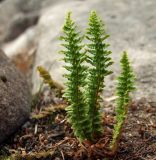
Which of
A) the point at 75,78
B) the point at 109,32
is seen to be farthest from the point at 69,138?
the point at 109,32

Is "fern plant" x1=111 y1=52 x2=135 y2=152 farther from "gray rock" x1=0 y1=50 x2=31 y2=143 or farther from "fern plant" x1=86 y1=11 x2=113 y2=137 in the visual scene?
"gray rock" x1=0 y1=50 x2=31 y2=143

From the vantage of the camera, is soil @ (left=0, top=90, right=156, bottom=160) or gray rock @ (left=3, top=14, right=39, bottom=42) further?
gray rock @ (left=3, top=14, right=39, bottom=42)

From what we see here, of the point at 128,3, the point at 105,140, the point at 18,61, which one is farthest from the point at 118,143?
the point at 128,3

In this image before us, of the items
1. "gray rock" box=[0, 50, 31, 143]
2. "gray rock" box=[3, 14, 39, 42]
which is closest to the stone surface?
"gray rock" box=[3, 14, 39, 42]

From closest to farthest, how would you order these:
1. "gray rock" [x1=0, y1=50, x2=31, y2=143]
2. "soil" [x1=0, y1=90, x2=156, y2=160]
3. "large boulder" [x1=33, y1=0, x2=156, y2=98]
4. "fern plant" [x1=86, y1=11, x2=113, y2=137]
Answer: "fern plant" [x1=86, y1=11, x2=113, y2=137] < "soil" [x1=0, y1=90, x2=156, y2=160] < "gray rock" [x1=0, y1=50, x2=31, y2=143] < "large boulder" [x1=33, y1=0, x2=156, y2=98]

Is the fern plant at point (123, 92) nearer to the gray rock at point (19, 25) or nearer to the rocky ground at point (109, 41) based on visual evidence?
the rocky ground at point (109, 41)

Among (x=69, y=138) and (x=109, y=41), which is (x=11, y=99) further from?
(x=109, y=41)

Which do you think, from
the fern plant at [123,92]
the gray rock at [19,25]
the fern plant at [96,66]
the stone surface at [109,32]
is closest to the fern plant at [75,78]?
the fern plant at [96,66]
